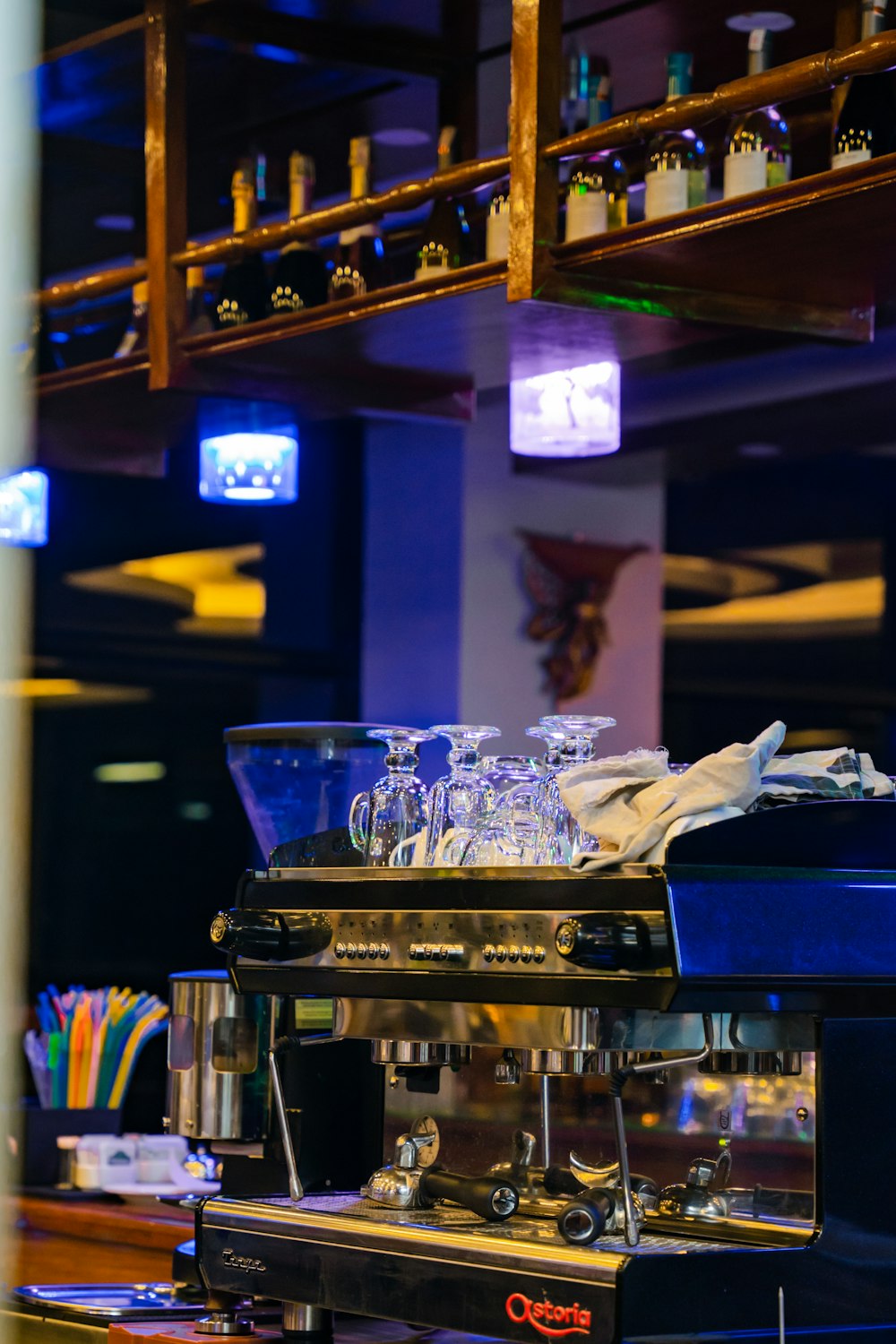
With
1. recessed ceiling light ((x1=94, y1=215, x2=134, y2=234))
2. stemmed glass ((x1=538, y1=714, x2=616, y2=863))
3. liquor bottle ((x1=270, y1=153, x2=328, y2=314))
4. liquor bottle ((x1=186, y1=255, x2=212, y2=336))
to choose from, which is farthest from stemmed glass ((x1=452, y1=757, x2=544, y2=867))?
recessed ceiling light ((x1=94, y1=215, x2=134, y2=234))

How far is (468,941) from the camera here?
5.44 feet

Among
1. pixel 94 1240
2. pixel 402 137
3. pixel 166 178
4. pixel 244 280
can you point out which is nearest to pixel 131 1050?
pixel 94 1240

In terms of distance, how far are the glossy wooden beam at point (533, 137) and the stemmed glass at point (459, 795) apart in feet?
2.36

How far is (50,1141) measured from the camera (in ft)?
10.6

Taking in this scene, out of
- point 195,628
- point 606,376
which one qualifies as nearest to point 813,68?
point 606,376

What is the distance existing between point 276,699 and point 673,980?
3.17m

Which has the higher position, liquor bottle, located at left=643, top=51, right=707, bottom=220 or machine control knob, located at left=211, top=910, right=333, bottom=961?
liquor bottle, located at left=643, top=51, right=707, bottom=220

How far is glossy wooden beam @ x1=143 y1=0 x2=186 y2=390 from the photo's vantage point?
3.03 metres

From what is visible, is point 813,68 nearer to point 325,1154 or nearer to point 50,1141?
point 325,1154

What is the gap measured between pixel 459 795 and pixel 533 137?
3.03ft

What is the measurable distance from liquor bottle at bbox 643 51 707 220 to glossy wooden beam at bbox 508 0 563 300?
4.8 inches

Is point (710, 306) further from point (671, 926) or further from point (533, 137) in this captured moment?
point (671, 926)

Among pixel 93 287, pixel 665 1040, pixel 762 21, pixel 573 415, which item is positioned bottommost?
pixel 665 1040

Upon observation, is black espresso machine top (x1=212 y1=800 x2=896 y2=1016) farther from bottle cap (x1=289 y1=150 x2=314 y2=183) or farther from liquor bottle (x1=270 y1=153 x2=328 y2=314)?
bottle cap (x1=289 y1=150 x2=314 y2=183)
